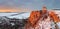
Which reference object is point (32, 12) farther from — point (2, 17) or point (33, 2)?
point (2, 17)

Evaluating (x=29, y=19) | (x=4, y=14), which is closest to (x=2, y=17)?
(x=4, y=14)

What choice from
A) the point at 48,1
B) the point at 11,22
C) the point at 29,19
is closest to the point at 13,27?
the point at 11,22

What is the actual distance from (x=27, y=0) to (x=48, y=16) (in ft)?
0.96

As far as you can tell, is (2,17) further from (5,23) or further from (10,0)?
(10,0)

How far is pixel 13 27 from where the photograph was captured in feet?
6.63

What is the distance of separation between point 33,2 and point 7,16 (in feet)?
1.07

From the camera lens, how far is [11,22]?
6.64ft

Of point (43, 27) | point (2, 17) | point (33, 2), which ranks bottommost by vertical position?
point (43, 27)

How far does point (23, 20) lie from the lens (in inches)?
80.1

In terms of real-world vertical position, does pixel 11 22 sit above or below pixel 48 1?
below

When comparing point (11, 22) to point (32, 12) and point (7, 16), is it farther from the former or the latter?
point (32, 12)

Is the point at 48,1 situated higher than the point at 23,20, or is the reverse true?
the point at 48,1

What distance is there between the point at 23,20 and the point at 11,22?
0.13 metres

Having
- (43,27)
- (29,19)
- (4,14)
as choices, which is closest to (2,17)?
(4,14)
